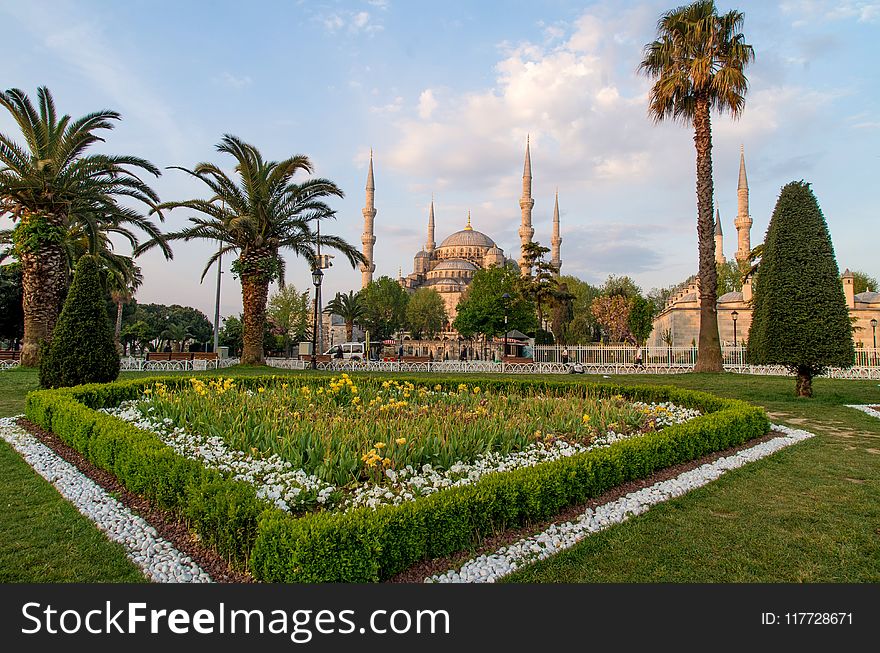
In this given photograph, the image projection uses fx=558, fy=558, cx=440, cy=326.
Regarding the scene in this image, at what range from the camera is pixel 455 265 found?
85812 millimetres

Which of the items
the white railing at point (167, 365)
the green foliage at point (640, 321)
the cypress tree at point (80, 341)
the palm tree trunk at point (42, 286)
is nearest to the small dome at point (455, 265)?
the green foliage at point (640, 321)

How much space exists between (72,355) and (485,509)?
927 cm

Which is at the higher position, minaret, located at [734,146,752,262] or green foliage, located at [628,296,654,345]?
minaret, located at [734,146,752,262]

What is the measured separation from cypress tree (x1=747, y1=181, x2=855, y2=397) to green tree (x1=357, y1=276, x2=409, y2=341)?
42775 mm

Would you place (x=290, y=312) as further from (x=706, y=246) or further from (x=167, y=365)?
(x=706, y=246)

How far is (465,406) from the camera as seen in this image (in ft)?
26.7

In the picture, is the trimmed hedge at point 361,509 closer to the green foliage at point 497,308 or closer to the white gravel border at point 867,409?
the white gravel border at point 867,409

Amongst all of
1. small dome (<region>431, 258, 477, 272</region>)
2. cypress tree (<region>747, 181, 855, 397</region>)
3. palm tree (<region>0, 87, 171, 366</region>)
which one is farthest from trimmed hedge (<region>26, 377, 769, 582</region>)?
small dome (<region>431, 258, 477, 272</region>)

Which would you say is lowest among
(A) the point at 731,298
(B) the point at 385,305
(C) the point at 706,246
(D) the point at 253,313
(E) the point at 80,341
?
(E) the point at 80,341

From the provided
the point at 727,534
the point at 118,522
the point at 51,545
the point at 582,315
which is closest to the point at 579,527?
the point at 727,534

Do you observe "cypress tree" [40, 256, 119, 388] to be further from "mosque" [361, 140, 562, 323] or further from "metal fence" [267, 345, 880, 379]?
"mosque" [361, 140, 562, 323]

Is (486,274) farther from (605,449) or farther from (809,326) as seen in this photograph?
(605,449)

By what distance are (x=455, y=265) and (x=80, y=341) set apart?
76.8m

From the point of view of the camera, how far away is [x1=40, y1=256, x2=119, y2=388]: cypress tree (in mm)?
9891
